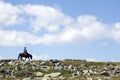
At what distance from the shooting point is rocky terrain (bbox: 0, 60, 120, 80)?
1943 inches

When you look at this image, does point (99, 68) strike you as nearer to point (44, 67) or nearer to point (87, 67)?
point (87, 67)

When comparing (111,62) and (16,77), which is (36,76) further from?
(111,62)

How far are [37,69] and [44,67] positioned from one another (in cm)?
246

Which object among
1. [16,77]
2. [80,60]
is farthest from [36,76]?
[80,60]

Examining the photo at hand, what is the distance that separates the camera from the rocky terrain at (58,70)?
162ft

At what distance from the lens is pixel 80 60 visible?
6694 cm

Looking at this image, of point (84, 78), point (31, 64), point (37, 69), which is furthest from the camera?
point (31, 64)

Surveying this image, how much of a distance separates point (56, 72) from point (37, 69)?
3.71 m

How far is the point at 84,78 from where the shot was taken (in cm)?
4619

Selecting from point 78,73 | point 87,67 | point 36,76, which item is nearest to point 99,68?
point 87,67

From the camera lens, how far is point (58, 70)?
5553cm

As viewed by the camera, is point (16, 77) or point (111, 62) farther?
point (111, 62)

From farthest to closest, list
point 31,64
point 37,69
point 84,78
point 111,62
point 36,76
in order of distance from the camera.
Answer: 1. point 111,62
2. point 31,64
3. point 37,69
4. point 36,76
5. point 84,78

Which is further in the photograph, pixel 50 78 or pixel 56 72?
pixel 56 72
